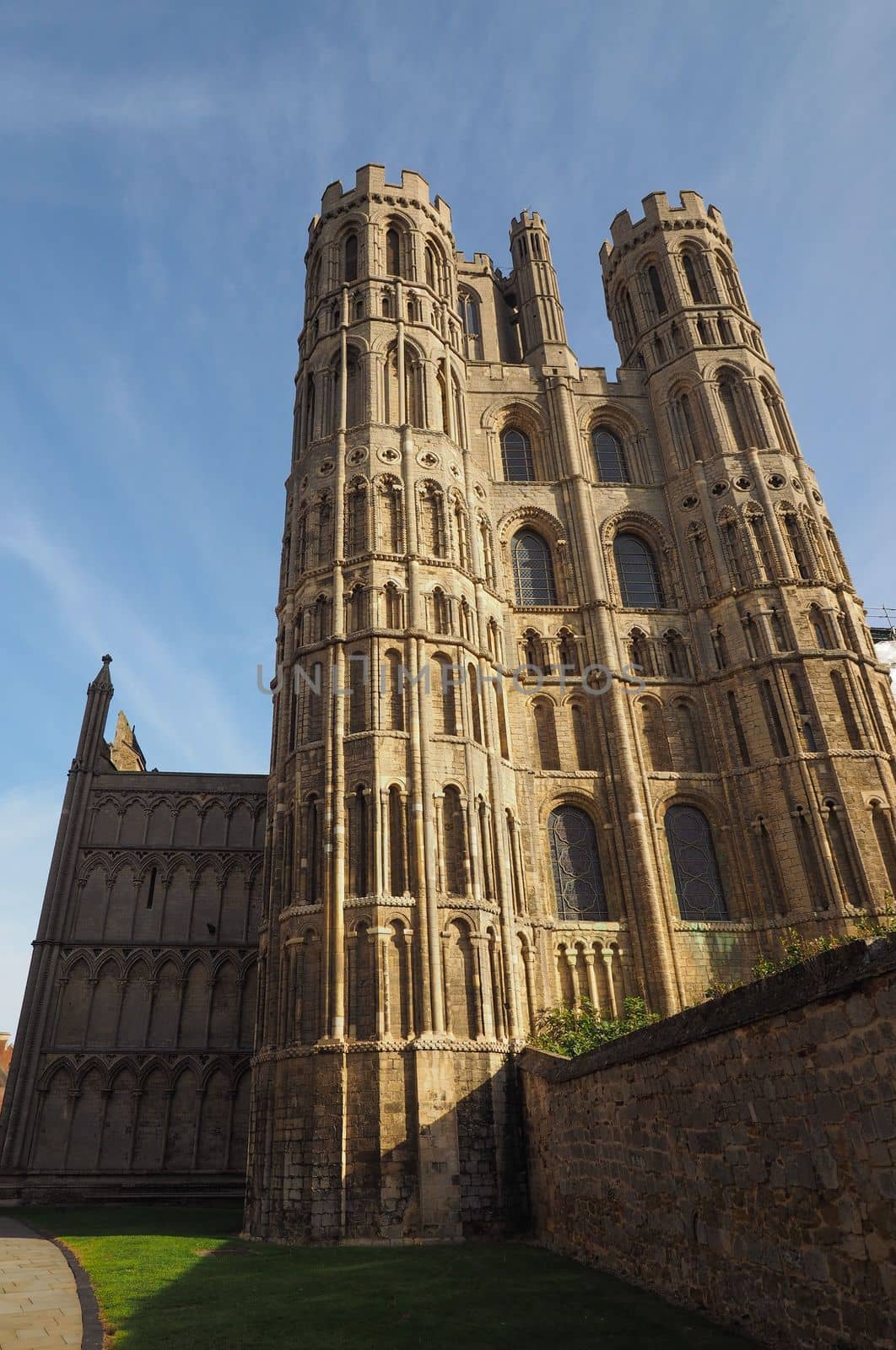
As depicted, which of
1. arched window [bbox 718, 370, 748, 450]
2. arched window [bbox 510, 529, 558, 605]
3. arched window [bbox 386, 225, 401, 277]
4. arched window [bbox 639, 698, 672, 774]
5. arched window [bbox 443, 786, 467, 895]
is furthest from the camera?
arched window [bbox 386, 225, 401, 277]

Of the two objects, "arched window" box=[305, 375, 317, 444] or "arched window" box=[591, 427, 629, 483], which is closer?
"arched window" box=[305, 375, 317, 444]

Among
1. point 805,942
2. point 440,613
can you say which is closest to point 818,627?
point 805,942

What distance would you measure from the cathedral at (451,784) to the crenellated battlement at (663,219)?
0.47 m

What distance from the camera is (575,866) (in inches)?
1035

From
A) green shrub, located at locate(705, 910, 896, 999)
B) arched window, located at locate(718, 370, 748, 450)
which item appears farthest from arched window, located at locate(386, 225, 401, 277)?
green shrub, located at locate(705, 910, 896, 999)

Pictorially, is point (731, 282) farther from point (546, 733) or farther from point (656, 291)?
point (546, 733)

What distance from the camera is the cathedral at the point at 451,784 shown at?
20391 millimetres

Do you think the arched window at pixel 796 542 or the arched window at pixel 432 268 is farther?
the arched window at pixel 432 268

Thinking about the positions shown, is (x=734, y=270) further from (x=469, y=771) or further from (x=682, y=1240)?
(x=682, y=1240)

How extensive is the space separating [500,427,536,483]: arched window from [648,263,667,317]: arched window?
8.67m

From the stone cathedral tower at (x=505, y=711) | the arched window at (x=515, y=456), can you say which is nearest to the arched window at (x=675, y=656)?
the stone cathedral tower at (x=505, y=711)

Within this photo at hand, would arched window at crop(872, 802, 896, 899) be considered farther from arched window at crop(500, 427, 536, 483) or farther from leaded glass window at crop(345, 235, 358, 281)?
leaded glass window at crop(345, 235, 358, 281)

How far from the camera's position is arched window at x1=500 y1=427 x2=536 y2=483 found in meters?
34.4

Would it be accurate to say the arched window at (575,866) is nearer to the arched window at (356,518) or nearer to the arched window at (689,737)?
the arched window at (689,737)
